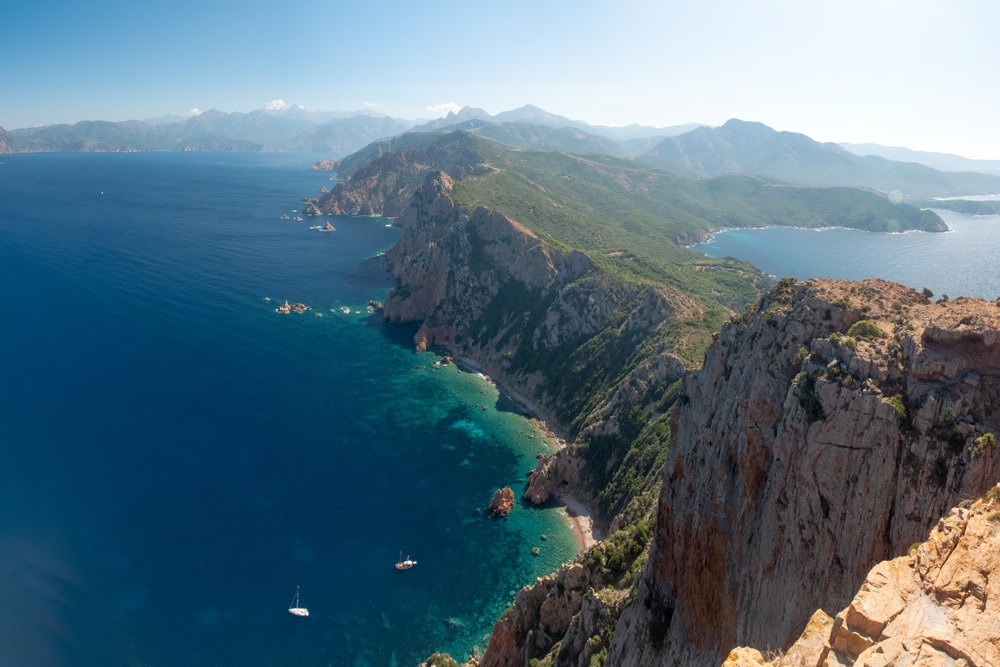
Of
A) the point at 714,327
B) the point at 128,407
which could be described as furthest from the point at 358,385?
the point at 714,327

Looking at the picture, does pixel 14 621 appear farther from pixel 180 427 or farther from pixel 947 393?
pixel 947 393

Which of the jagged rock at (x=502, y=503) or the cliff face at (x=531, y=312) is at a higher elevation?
the cliff face at (x=531, y=312)

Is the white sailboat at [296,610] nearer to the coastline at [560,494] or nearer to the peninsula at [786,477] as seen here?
the peninsula at [786,477]

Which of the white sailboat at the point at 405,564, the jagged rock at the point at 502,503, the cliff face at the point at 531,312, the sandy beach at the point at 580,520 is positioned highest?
Answer: the cliff face at the point at 531,312

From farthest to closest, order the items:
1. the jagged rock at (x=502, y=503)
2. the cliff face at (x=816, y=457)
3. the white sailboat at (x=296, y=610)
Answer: the jagged rock at (x=502, y=503) < the white sailboat at (x=296, y=610) < the cliff face at (x=816, y=457)

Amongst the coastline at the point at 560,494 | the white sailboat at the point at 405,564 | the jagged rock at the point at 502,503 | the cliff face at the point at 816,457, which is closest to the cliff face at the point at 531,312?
the coastline at the point at 560,494

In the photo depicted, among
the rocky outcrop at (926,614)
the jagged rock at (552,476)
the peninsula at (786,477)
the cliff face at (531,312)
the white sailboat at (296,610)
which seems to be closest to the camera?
the rocky outcrop at (926,614)

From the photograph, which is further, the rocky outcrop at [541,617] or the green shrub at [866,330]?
the rocky outcrop at [541,617]

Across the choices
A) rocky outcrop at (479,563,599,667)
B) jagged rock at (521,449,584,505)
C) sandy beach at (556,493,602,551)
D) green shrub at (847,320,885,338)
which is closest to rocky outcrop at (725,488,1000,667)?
green shrub at (847,320,885,338)
